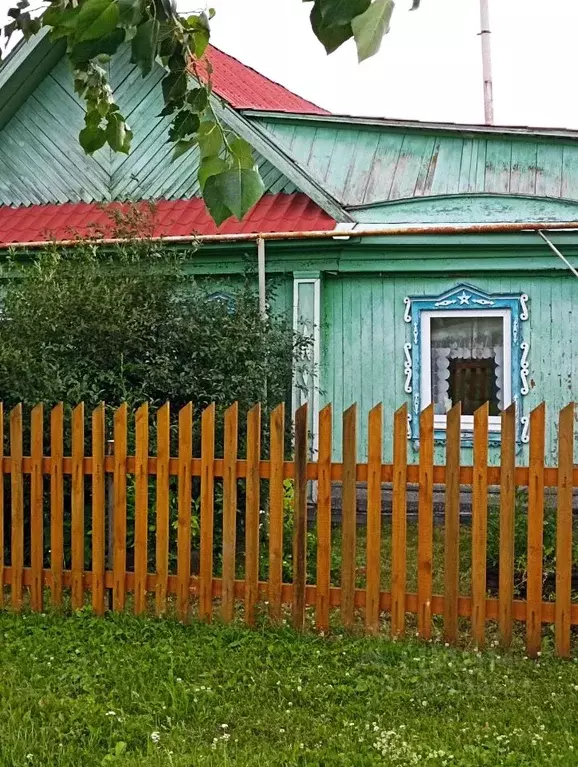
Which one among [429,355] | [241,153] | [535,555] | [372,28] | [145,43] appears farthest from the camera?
[429,355]

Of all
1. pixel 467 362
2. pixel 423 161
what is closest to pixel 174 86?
pixel 467 362

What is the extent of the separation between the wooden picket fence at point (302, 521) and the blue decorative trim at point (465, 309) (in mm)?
3709

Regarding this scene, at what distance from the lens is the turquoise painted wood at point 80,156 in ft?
32.5

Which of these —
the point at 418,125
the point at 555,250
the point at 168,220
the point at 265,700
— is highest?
the point at 418,125

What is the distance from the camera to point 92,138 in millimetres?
1866

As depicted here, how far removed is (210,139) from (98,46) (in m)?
0.35

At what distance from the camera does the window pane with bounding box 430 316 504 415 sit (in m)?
8.76

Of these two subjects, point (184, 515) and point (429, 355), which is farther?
point (429, 355)

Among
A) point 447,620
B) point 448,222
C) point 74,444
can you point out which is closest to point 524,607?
point 447,620

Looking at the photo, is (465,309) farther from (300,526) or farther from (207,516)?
(207,516)

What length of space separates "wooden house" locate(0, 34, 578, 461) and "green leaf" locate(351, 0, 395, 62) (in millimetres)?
6938

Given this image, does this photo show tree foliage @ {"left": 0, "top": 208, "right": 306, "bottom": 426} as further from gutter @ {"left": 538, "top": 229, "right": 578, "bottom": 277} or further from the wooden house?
gutter @ {"left": 538, "top": 229, "right": 578, "bottom": 277}

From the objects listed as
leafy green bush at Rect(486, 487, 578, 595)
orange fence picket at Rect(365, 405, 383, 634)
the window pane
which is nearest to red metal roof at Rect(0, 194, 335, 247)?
the window pane

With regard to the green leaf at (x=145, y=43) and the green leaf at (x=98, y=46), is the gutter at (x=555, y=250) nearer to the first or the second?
the green leaf at (x=145, y=43)
